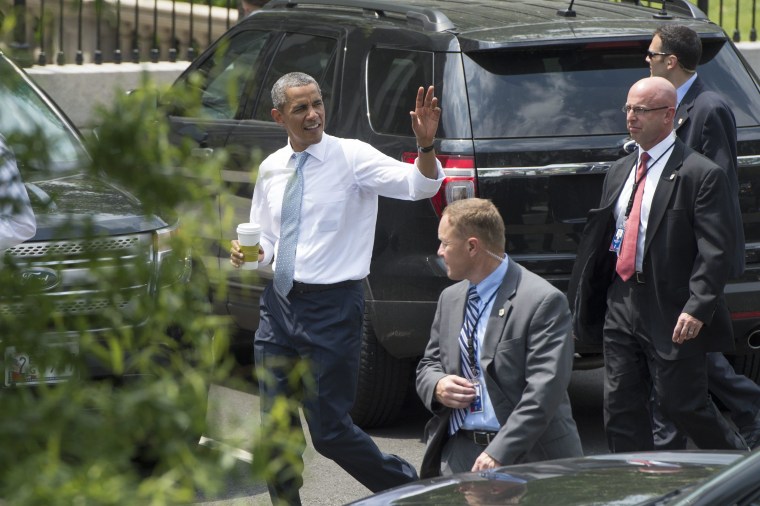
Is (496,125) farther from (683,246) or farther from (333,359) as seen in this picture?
(333,359)

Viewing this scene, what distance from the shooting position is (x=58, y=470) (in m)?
1.38

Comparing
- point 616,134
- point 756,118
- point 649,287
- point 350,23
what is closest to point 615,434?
point 649,287

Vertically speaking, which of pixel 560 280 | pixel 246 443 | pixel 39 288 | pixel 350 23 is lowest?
pixel 560 280

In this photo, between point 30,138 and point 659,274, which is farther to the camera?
point 659,274

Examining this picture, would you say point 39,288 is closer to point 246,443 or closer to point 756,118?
point 246,443

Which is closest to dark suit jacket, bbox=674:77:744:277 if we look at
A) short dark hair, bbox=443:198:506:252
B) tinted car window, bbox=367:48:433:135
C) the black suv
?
the black suv

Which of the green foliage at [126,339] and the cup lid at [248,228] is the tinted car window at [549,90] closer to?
the cup lid at [248,228]

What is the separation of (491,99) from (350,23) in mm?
1048

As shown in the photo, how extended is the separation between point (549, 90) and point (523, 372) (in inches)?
86.4

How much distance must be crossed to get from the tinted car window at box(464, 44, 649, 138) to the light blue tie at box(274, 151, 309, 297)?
111cm

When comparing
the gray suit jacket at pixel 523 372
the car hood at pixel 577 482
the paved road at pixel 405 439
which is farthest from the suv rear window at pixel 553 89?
the car hood at pixel 577 482

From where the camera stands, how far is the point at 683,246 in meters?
5.32

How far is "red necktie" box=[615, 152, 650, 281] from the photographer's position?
5379mm

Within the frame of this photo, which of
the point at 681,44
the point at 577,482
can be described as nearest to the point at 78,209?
the point at 577,482
